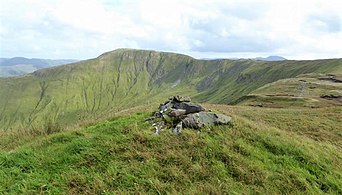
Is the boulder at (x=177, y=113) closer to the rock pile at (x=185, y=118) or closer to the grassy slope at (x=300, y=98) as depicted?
the rock pile at (x=185, y=118)

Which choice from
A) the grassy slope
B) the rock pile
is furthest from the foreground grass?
the grassy slope

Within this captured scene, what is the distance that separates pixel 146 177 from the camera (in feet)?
33.0

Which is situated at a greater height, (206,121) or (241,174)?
(206,121)

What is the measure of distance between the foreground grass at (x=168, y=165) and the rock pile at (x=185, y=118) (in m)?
0.60

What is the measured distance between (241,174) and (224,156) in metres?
1.07

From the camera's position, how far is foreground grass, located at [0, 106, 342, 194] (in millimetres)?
9805

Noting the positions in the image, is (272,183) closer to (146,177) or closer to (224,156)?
(224,156)

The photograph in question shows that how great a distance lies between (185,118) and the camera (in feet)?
46.7

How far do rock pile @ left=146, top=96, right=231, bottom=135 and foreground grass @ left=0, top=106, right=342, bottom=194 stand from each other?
23.6 inches

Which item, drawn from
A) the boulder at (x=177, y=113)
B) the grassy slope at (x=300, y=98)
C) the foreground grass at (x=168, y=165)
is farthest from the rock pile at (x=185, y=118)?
the grassy slope at (x=300, y=98)

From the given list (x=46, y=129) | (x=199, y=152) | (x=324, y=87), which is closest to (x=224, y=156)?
(x=199, y=152)

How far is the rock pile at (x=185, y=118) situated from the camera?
45.2 ft

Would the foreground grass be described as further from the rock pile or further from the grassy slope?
the grassy slope

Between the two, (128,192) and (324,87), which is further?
(324,87)
